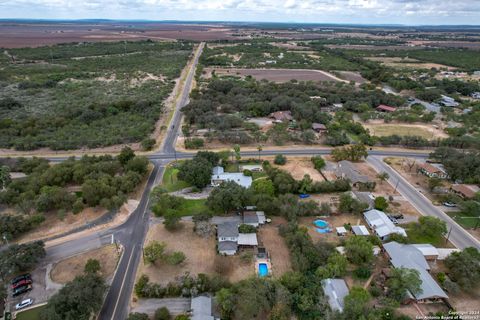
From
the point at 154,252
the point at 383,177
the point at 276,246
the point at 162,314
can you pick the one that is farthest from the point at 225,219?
the point at 383,177

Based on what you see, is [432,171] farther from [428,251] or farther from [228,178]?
[228,178]

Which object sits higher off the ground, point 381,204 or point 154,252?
point 381,204

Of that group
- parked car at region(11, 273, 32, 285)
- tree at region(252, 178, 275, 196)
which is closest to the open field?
tree at region(252, 178, 275, 196)

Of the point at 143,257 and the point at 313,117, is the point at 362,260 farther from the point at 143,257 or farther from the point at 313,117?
the point at 313,117

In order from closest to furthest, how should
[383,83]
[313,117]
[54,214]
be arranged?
1. [54,214]
2. [313,117]
3. [383,83]

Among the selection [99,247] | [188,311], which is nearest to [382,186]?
[188,311]

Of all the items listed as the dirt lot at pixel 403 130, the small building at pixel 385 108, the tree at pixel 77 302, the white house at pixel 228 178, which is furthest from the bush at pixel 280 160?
the small building at pixel 385 108

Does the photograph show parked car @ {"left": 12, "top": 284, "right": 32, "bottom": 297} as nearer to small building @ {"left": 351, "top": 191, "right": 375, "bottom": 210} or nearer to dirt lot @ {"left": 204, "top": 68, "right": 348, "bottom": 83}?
small building @ {"left": 351, "top": 191, "right": 375, "bottom": 210}

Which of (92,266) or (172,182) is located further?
(172,182)
